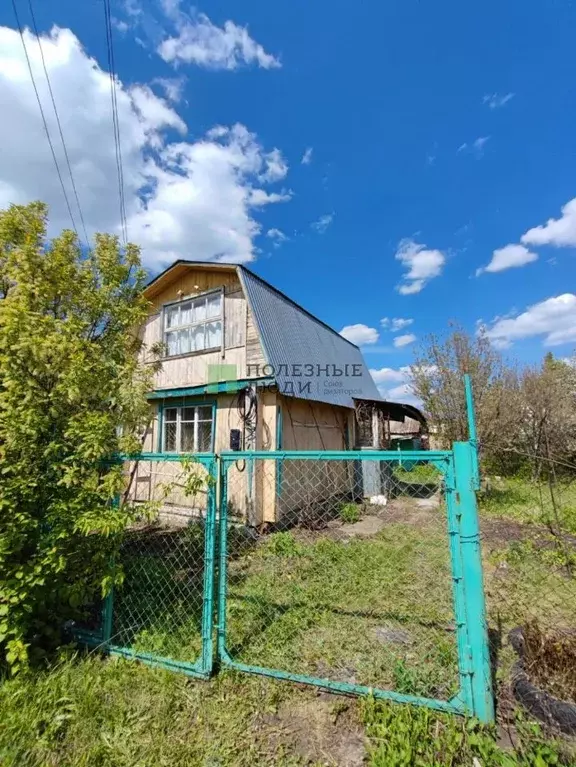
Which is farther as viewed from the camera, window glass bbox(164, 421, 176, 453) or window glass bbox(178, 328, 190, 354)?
window glass bbox(178, 328, 190, 354)

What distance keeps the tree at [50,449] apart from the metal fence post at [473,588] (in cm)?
225

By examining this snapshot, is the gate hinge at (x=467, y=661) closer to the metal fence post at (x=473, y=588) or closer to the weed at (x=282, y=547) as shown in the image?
the metal fence post at (x=473, y=588)

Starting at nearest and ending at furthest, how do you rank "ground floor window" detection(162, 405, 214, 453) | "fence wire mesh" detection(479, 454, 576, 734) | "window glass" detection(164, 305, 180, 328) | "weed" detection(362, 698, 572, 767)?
"weed" detection(362, 698, 572, 767) < "fence wire mesh" detection(479, 454, 576, 734) < "ground floor window" detection(162, 405, 214, 453) < "window glass" detection(164, 305, 180, 328)

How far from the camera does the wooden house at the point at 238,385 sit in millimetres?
6938

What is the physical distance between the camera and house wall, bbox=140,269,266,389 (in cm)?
736

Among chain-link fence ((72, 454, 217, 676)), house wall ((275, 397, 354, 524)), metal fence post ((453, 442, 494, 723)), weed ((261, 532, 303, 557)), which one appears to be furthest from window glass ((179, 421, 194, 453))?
metal fence post ((453, 442, 494, 723))

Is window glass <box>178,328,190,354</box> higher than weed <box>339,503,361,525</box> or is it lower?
higher

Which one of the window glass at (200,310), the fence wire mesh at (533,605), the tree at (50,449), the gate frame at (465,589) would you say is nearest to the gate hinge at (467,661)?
the gate frame at (465,589)

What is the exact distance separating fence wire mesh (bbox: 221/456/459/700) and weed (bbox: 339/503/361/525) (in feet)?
0.08

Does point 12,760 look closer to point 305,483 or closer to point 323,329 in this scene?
point 305,483

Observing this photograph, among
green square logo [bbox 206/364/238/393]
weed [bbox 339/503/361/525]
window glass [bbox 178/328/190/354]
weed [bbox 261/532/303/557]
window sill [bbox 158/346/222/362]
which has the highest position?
window glass [bbox 178/328/190/354]

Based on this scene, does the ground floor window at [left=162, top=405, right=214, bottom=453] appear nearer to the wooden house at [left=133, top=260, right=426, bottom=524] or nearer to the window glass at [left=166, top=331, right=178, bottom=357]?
the wooden house at [left=133, top=260, right=426, bottom=524]

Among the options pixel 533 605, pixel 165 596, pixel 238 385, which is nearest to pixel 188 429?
pixel 238 385

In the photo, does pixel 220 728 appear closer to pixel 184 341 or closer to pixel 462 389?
pixel 184 341
